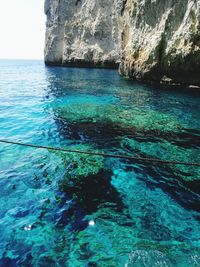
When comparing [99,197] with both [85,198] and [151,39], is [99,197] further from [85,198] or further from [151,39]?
[151,39]

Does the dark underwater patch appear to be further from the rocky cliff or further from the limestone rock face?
the limestone rock face

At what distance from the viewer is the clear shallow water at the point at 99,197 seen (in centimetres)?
→ 501

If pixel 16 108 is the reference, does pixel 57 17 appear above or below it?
above

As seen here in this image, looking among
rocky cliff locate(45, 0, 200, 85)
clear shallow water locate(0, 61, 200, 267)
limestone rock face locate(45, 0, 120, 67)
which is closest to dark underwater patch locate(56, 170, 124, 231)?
clear shallow water locate(0, 61, 200, 267)

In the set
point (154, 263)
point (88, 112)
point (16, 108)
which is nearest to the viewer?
point (154, 263)

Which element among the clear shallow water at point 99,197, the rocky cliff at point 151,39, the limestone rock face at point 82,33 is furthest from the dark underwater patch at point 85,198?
the limestone rock face at point 82,33

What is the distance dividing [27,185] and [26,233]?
212cm

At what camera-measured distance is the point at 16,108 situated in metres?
18.1

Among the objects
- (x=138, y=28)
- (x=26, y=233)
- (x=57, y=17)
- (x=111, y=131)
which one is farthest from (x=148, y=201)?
(x=57, y=17)

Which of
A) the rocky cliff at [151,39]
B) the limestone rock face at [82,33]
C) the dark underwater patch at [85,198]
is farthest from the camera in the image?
the limestone rock face at [82,33]

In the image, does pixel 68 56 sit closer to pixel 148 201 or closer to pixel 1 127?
pixel 1 127

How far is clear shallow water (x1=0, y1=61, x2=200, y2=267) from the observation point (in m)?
5.01

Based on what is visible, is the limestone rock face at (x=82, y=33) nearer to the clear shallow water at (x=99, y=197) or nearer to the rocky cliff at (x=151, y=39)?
the rocky cliff at (x=151, y=39)

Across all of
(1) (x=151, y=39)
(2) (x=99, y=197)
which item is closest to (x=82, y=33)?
(1) (x=151, y=39)
